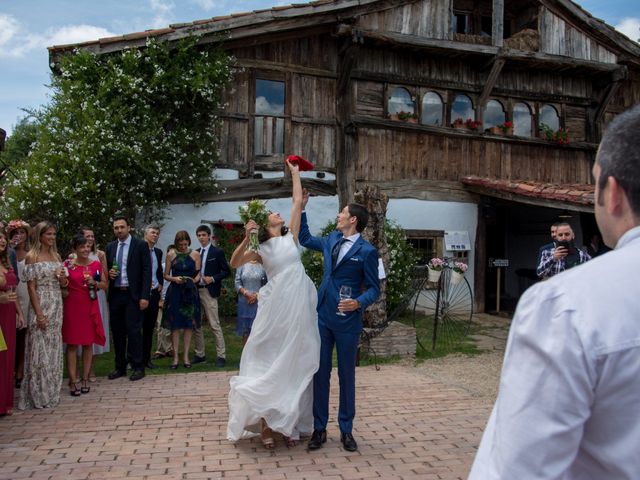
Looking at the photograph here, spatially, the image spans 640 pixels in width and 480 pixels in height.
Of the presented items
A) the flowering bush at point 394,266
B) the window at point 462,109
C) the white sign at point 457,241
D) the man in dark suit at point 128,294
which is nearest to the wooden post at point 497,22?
the window at point 462,109

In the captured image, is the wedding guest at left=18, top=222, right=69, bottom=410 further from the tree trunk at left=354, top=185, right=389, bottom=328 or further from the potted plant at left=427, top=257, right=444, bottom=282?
the potted plant at left=427, top=257, right=444, bottom=282

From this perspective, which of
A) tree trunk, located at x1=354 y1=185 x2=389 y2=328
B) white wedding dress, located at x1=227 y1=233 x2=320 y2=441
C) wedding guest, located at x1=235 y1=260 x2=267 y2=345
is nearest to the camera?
white wedding dress, located at x1=227 y1=233 x2=320 y2=441

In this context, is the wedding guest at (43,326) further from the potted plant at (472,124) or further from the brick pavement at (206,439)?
the potted plant at (472,124)

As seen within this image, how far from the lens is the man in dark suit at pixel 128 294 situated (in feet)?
25.5

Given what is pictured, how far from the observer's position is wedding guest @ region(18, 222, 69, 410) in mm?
6336

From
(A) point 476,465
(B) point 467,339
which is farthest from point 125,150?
(A) point 476,465

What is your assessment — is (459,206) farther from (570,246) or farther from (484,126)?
(570,246)

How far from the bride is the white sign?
9924 millimetres

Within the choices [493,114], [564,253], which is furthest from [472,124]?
[564,253]

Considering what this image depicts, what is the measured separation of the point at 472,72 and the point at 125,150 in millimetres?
8883

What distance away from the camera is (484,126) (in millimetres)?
15125

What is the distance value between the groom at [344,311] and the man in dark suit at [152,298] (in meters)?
3.88

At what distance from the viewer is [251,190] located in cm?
1294

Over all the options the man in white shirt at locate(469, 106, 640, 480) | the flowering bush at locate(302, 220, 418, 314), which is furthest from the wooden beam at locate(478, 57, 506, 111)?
the man in white shirt at locate(469, 106, 640, 480)
